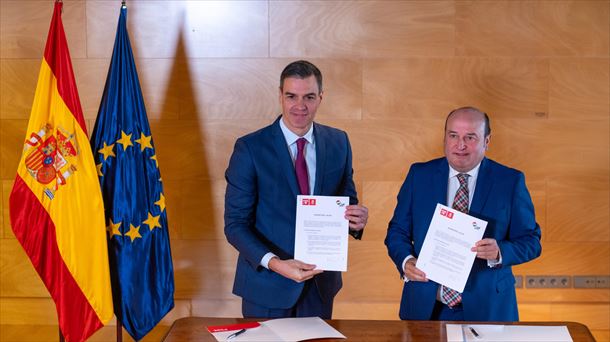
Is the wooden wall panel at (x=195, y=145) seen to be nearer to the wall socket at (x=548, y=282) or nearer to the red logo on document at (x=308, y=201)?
the red logo on document at (x=308, y=201)

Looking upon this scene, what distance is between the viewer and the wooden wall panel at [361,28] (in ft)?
15.1

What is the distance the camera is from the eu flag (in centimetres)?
386

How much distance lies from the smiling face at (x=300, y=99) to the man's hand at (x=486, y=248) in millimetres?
952

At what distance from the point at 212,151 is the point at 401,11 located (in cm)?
163

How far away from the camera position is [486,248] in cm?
278

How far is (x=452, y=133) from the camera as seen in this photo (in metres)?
2.96

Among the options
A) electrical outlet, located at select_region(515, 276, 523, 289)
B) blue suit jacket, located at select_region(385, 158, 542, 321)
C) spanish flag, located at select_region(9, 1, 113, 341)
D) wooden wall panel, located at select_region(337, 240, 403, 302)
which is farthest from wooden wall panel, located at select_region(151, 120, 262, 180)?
electrical outlet, located at select_region(515, 276, 523, 289)

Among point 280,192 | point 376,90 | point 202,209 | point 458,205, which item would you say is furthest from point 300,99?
point 202,209

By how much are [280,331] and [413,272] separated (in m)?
0.68

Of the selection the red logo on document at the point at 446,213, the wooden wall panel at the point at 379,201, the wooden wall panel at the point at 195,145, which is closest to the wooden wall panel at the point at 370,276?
the wooden wall panel at the point at 379,201

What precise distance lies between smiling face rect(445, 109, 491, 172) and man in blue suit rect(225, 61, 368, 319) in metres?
0.52

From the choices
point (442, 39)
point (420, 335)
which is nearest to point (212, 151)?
point (442, 39)

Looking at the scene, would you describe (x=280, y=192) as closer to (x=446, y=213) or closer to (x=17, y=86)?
(x=446, y=213)

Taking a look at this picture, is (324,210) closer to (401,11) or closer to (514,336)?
(514,336)
